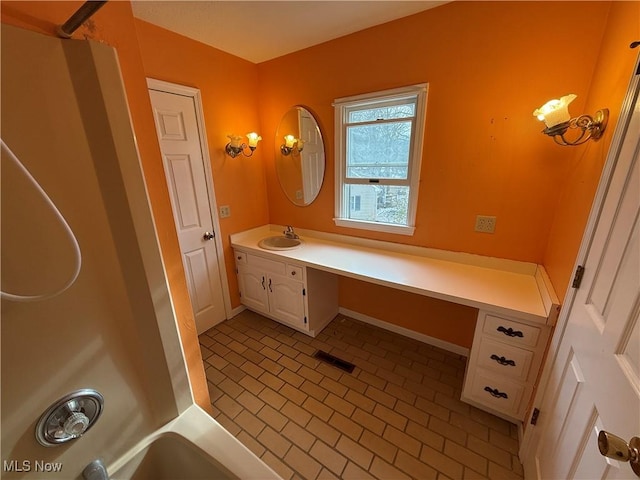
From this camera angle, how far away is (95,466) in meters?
0.86

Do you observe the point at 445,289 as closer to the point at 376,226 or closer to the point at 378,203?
the point at 376,226

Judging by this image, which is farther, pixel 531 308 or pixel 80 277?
pixel 531 308

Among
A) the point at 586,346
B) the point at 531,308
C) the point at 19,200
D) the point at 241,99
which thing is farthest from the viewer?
the point at 241,99

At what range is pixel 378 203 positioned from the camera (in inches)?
85.4

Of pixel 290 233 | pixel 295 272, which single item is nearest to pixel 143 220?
pixel 295 272

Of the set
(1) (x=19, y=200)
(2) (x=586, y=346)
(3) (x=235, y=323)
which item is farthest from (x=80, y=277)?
(3) (x=235, y=323)

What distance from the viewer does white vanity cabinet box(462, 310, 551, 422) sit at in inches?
51.6

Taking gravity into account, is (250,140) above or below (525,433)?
above

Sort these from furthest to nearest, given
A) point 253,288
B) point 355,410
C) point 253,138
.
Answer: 1. point 253,288
2. point 253,138
3. point 355,410

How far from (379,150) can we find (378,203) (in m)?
0.43

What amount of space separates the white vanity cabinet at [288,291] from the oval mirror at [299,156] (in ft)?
2.41

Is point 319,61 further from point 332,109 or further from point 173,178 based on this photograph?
point 173,178

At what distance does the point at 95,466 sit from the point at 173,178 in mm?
1744

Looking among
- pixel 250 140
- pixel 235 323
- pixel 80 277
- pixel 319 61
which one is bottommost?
pixel 235 323
